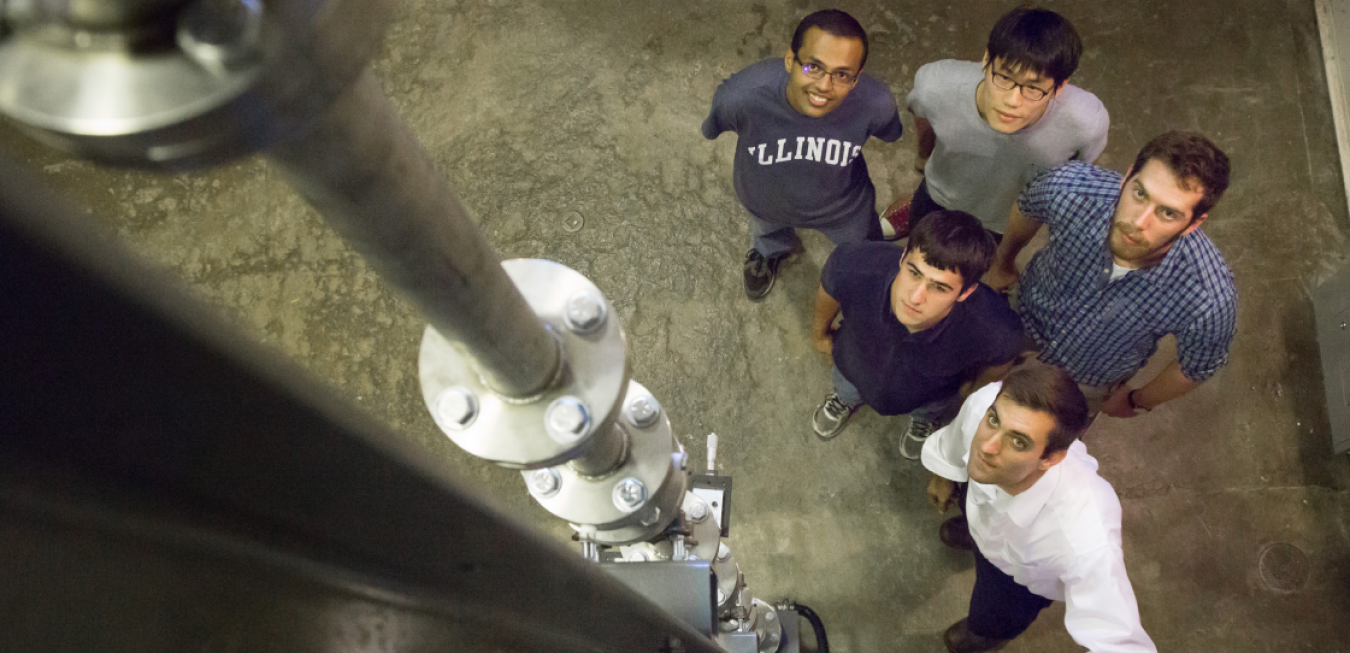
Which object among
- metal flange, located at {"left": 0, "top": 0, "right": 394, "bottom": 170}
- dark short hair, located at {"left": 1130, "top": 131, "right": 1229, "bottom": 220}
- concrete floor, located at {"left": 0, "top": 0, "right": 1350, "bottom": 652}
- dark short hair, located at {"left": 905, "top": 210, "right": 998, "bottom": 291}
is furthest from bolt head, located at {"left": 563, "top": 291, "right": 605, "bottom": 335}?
concrete floor, located at {"left": 0, "top": 0, "right": 1350, "bottom": 652}

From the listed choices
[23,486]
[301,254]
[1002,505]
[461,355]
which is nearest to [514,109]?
[301,254]

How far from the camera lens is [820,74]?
201cm

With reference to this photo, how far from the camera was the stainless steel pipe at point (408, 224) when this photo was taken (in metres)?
0.35

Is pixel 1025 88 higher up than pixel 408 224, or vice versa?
pixel 1025 88

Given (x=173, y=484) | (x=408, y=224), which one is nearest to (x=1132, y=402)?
(x=408, y=224)

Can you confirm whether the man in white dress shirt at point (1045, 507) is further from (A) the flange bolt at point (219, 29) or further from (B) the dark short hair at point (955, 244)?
(A) the flange bolt at point (219, 29)

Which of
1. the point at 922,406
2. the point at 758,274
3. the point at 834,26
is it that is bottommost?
the point at 922,406

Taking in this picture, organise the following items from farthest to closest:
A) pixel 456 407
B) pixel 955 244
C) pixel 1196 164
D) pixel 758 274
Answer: pixel 758 274, pixel 955 244, pixel 1196 164, pixel 456 407

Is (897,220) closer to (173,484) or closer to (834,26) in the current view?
(834,26)

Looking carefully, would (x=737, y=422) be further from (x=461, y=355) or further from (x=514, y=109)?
(x=461, y=355)

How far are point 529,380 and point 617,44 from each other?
2.92 metres

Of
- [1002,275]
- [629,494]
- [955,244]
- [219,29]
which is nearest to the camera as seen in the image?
[219,29]

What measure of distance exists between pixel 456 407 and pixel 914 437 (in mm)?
2333

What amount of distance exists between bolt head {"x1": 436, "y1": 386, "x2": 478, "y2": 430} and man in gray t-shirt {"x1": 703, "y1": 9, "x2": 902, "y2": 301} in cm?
159
